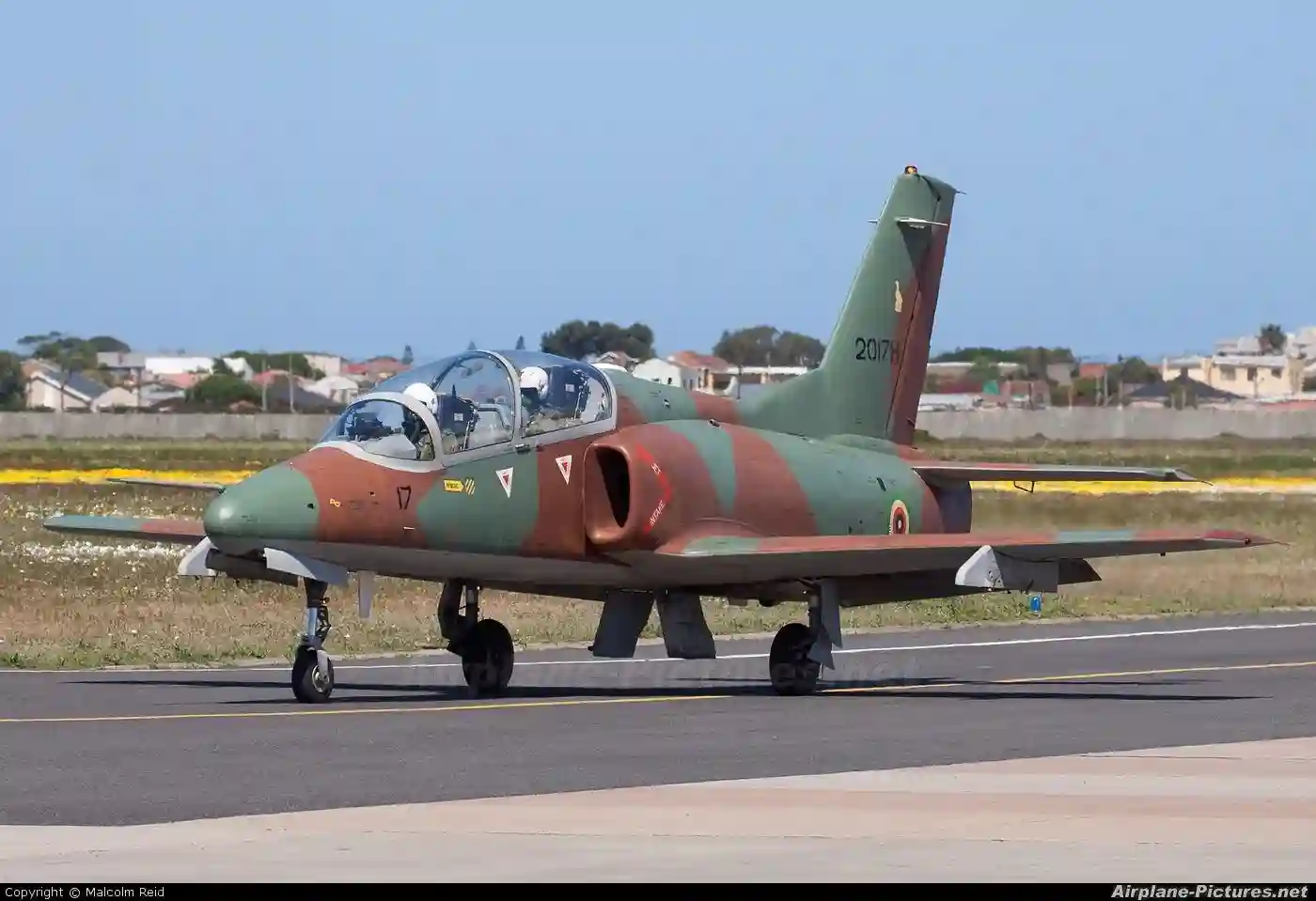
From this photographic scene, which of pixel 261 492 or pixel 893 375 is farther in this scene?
pixel 893 375

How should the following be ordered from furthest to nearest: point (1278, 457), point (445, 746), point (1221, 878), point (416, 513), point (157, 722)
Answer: point (1278, 457) → point (416, 513) → point (157, 722) → point (445, 746) → point (1221, 878)

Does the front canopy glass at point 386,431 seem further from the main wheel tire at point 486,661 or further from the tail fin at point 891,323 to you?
the tail fin at point 891,323

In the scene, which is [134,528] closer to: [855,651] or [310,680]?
[310,680]

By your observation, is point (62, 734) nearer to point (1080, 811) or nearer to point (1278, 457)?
point (1080, 811)

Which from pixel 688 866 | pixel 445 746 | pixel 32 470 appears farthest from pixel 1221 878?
pixel 32 470

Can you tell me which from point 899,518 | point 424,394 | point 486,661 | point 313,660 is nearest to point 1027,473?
point 899,518

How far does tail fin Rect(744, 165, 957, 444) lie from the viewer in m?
25.8

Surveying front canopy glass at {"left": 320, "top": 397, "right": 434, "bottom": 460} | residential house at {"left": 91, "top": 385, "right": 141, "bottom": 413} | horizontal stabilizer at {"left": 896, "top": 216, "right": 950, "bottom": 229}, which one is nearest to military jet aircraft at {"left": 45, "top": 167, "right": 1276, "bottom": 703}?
front canopy glass at {"left": 320, "top": 397, "right": 434, "bottom": 460}

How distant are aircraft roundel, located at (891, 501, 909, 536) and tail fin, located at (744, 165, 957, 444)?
1449mm

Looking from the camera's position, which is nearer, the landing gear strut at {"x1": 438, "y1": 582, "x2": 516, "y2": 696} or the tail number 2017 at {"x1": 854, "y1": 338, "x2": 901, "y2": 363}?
the landing gear strut at {"x1": 438, "y1": 582, "x2": 516, "y2": 696}

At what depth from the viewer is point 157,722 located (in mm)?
18969

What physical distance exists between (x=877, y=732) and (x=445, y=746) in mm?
3139

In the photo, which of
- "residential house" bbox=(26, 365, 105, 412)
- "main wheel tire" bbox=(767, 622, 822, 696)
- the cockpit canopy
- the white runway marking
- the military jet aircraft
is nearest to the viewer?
the military jet aircraft

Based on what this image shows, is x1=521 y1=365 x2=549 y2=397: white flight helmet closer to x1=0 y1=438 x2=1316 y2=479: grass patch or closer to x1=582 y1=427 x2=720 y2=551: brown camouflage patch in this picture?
x1=582 y1=427 x2=720 y2=551: brown camouflage patch
